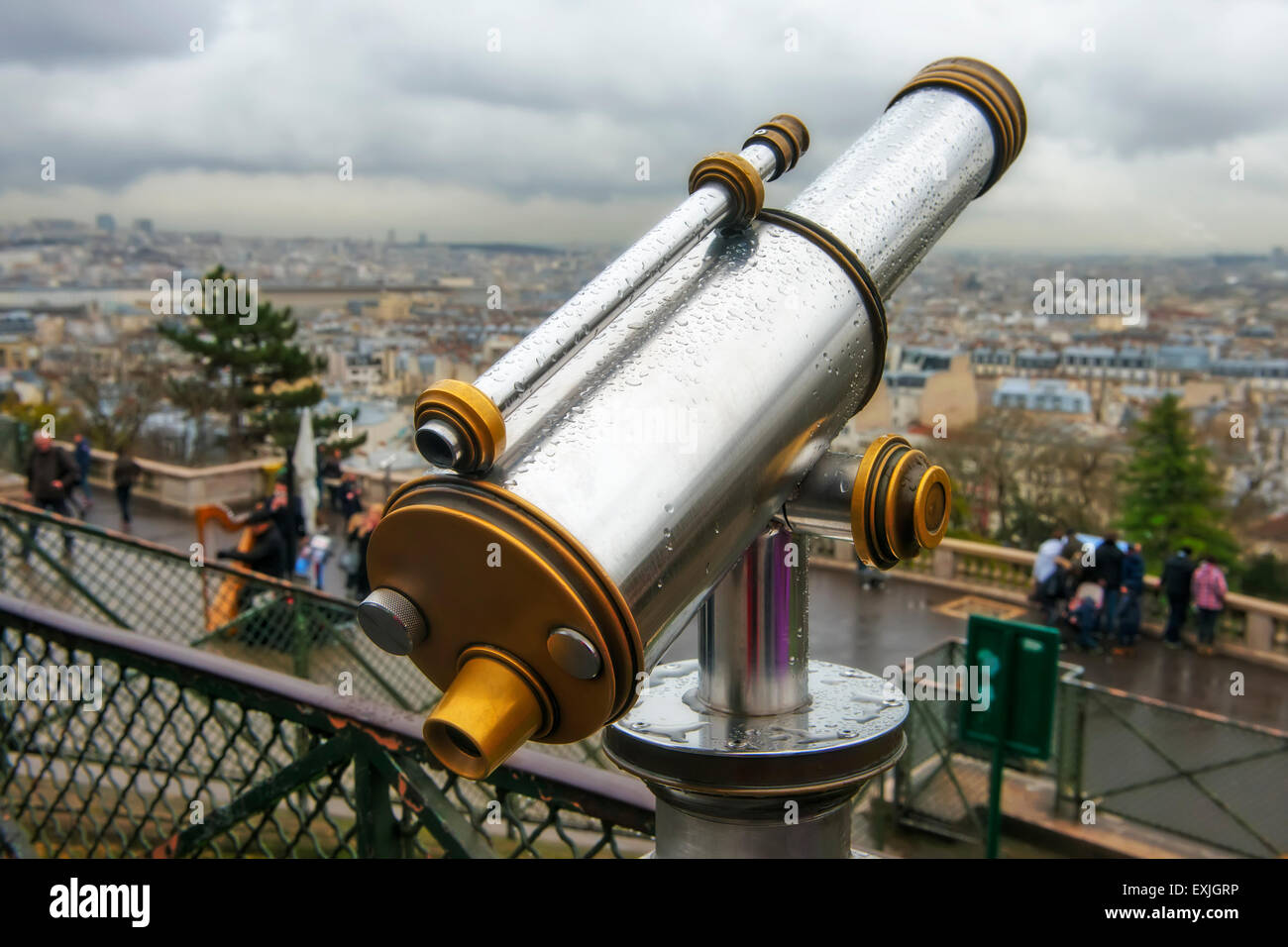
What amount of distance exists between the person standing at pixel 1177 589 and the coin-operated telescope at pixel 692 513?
41.8ft

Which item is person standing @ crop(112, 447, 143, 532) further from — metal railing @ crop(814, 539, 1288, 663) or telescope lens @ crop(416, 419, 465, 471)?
telescope lens @ crop(416, 419, 465, 471)

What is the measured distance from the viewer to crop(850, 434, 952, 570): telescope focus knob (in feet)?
4.36

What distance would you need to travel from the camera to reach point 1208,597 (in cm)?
1312

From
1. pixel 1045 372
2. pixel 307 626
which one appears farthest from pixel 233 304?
pixel 1045 372

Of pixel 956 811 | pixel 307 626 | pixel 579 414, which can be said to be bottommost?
pixel 956 811

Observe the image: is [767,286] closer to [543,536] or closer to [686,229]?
[686,229]

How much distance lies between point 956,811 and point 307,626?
4500mm

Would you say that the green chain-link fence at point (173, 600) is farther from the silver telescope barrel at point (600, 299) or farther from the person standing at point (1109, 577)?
the person standing at point (1109, 577)

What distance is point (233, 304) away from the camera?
29641 mm

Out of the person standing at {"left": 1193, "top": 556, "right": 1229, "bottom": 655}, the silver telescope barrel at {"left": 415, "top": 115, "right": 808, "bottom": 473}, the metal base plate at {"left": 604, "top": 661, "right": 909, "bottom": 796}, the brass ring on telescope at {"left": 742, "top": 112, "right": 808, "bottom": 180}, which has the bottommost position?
the person standing at {"left": 1193, "top": 556, "right": 1229, "bottom": 655}

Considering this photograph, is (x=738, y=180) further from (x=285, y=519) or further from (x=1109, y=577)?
(x=1109, y=577)
